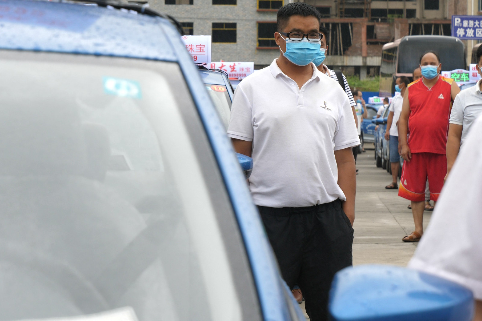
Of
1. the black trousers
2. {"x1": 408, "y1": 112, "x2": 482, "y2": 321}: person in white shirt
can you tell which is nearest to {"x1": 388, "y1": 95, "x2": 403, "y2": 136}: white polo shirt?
the black trousers

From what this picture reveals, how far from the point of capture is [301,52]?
11.8 feet

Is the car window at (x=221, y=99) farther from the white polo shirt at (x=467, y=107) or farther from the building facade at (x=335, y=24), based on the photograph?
the building facade at (x=335, y=24)

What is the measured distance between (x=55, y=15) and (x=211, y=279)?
782 millimetres

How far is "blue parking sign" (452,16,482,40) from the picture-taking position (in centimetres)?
2397

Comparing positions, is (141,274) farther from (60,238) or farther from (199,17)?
(199,17)

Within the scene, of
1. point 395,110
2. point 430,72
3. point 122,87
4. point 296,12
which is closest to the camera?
point 122,87

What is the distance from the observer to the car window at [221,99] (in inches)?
249

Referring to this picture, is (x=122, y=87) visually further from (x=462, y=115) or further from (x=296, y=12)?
(x=462, y=115)

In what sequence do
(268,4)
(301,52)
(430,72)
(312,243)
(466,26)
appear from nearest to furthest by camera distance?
1. (312,243)
2. (301,52)
3. (430,72)
4. (466,26)
5. (268,4)

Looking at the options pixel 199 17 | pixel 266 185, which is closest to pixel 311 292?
pixel 266 185

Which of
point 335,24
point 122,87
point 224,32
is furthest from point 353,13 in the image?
point 122,87

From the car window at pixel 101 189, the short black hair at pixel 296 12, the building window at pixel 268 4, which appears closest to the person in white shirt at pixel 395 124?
the short black hair at pixel 296 12

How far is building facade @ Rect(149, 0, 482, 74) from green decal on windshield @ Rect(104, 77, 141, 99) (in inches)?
1950

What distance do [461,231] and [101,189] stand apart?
2.70 feet
